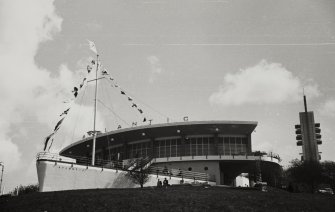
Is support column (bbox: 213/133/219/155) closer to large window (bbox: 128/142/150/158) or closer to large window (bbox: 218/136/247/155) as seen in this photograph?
large window (bbox: 218/136/247/155)

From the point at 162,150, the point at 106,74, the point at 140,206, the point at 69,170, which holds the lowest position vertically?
the point at 140,206

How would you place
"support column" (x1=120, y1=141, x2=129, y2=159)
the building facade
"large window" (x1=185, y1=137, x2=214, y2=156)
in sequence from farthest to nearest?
"support column" (x1=120, y1=141, x2=129, y2=159), "large window" (x1=185, y1=137, x2=214, y2=156), the building facade

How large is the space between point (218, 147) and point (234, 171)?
8259 millimetres

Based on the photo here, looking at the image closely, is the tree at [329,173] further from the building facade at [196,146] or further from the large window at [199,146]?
the large window at [199,146]

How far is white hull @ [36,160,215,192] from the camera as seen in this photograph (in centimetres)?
3116

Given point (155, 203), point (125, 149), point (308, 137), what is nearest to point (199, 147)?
point (125, 149)

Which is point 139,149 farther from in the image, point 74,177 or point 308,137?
point 308,137

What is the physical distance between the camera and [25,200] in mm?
22000

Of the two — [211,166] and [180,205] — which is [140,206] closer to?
[180,205]

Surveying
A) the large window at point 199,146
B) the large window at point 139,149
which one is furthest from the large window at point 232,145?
the large window at point 139,149

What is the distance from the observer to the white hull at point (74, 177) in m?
31.2

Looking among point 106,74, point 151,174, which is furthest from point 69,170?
point 106,74

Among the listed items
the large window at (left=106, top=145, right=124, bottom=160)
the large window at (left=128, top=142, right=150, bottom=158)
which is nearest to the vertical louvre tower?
the large window at (left=128, top=142, right=150, bottom=158)

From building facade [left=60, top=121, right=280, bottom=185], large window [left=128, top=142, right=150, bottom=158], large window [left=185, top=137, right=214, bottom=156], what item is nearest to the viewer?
building facade [left=60, top=121, right=280, bottom=185]
